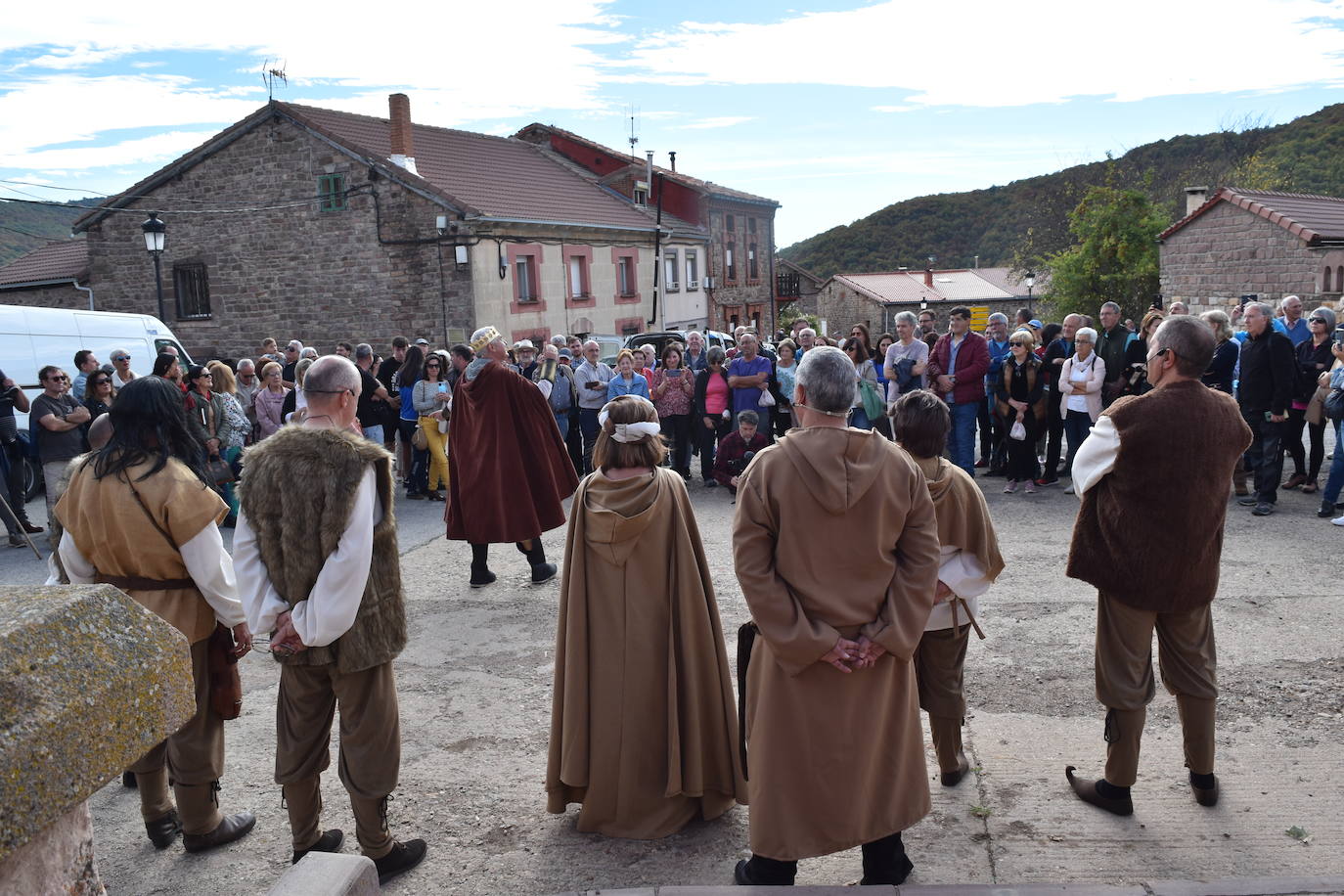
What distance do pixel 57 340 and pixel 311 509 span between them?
10.7 metres

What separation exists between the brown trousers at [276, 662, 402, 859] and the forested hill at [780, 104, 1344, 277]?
35.6m

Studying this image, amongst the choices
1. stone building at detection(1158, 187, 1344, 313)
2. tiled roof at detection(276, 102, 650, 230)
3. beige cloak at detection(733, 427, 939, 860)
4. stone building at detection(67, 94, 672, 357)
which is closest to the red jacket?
beige cloak at detection(733, 427, 939, 860)

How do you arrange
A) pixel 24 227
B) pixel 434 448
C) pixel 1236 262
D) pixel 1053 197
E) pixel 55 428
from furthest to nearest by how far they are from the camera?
pixel 24 227
pixel 1053 197
pixel 1236 262
pixel 434 448
pixel 55 428

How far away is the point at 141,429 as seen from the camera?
3.69m

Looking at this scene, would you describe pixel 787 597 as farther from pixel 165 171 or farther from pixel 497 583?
pixel 165 171

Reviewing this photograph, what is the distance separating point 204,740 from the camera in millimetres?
3777

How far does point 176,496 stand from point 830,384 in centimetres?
235

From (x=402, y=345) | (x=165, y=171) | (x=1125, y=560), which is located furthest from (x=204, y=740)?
(x=165, y=171)

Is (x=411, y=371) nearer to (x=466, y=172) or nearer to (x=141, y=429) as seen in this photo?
(x=141, y=429)

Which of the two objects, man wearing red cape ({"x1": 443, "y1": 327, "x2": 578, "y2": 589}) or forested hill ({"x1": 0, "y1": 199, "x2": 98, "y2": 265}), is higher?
forested hill ({"x1": 0, "y1": 199, "x2": 98, "y2": 265})

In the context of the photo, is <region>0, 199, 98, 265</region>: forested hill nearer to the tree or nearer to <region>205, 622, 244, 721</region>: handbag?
the tree

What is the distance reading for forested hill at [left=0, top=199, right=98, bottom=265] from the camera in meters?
63.0

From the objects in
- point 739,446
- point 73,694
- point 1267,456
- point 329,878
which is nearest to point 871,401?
point 739,446

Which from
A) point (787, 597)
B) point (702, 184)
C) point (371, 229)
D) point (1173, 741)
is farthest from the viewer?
point (702, 184)
